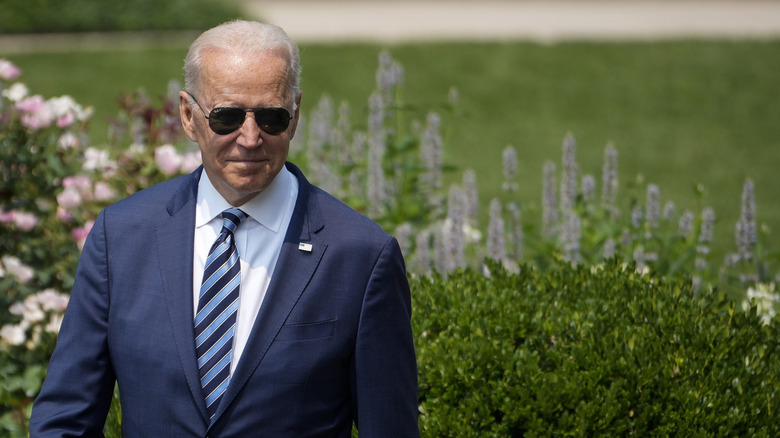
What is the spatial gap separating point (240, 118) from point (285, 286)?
411mm

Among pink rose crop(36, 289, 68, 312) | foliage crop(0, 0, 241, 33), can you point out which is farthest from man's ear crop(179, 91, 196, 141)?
foliage crop(0, 0, 241, 33)

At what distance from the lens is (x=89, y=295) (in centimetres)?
234

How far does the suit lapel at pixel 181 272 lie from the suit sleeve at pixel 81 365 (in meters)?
0.15

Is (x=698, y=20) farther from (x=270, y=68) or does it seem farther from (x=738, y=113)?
(x=270, y=68)

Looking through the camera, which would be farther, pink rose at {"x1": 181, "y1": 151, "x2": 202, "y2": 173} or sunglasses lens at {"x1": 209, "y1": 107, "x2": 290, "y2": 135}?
pink rose at {"x1": 181, "y1": 151, "x2": 202, "y2": 173}

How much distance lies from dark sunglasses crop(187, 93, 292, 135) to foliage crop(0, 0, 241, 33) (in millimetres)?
13859

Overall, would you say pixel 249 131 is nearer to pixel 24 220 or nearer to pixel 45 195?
pixel 24 220

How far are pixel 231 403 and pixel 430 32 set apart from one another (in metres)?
14.3

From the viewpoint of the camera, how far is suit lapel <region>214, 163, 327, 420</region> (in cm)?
226

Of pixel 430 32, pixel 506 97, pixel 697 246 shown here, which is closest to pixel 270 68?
pixel 697 246

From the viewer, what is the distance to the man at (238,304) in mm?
2264

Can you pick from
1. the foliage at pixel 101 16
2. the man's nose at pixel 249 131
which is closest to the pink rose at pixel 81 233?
the man's nose at pixel 249 131

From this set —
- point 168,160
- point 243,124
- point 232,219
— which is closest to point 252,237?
point 232,219

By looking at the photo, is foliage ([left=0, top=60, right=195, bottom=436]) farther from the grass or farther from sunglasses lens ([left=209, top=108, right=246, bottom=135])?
the grass
